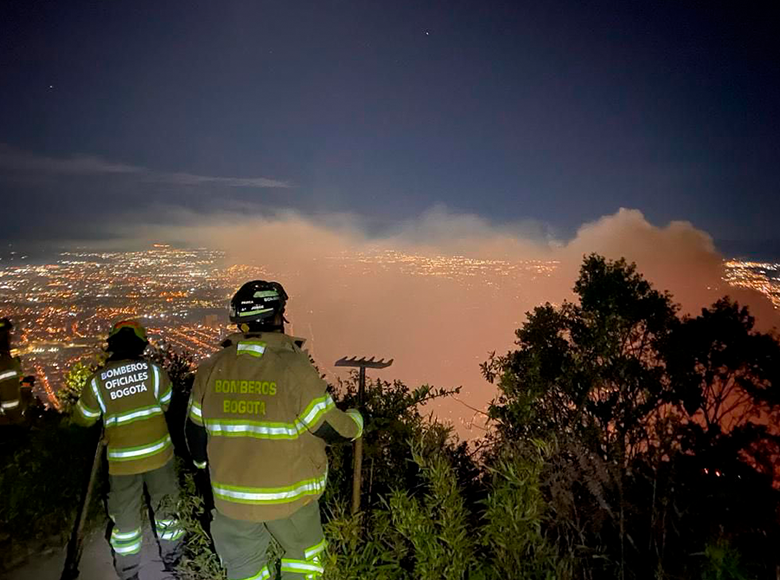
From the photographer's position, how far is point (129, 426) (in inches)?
153

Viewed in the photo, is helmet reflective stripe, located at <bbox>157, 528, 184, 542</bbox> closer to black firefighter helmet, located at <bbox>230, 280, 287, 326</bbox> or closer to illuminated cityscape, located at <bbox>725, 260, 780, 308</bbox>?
black firefighter helmet, located at <bbox>230, 280, 287, 326</bbox>

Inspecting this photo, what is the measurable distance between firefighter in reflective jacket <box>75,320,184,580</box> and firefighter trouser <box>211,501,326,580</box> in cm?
127

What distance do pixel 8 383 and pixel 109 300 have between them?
1276cm

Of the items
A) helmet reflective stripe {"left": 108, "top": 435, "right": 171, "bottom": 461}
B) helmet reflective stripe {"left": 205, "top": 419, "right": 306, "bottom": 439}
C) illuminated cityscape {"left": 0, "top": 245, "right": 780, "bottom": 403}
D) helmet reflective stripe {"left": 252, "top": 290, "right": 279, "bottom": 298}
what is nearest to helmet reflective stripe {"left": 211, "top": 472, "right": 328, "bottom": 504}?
helmet reflective stripe {"left": 205, "top": 419, "right": 306, "bottom": 439}

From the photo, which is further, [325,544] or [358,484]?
[358,484]

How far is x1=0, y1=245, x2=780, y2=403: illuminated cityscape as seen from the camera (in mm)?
9672

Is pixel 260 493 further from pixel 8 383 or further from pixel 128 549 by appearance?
pixel 8 383

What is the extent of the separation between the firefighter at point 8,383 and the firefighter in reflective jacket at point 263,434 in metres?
3.16

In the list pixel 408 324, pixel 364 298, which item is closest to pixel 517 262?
pixel 408 324

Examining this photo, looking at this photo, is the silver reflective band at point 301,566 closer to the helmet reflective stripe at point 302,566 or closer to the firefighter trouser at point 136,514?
the helmet reflective stripe at point 302,566

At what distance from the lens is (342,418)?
2.90m

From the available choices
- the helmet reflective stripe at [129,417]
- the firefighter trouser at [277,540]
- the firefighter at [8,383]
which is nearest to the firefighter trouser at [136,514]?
the helmet reflective stripe at [129,417]

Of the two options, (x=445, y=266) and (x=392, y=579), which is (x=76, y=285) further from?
(x=445, y=266)

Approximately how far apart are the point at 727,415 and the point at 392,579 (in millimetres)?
13940
